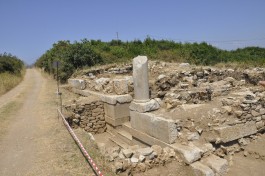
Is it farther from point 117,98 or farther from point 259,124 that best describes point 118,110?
point 259,124

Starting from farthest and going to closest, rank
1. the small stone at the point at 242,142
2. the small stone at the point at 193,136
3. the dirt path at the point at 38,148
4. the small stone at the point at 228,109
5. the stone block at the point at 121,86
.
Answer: the stone block at the point at 121,86
the small stone at the point at 228,109
the small stone at the point at 242,142
the small stone at the point at 193,136
the dirt path at the point at 38,148

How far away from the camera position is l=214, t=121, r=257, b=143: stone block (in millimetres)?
6605

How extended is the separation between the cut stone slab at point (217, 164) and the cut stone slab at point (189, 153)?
215 millimetres

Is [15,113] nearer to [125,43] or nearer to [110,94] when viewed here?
[110,94]

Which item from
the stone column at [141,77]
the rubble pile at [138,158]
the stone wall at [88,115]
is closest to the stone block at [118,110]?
the stone wall at [88,115]

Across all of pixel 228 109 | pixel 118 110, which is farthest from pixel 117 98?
pixel 228 109

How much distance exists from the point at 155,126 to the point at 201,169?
1.93 metres

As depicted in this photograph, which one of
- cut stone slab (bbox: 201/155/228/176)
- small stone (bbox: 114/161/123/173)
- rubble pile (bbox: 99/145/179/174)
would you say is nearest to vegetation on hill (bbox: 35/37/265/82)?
cut stone slab (bbox: 201/155/228/176)

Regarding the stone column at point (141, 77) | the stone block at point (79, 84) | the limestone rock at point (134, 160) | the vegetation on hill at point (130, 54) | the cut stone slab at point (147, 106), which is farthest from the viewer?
the vegetation on hill at point (130, 54)

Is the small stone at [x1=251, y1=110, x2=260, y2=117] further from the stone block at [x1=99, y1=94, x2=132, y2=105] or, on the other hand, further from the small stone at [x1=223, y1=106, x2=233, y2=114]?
the stone block at [x1=99, y1=94, x2=132, y2=105]

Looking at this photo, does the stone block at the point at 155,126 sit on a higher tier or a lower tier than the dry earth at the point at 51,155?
higher

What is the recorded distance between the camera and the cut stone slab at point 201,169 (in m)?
5.49

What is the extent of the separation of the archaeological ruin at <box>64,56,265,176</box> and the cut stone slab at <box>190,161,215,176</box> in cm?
1

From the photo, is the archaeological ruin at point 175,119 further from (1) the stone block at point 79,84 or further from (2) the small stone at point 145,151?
(1) the stone block at point 79,84
